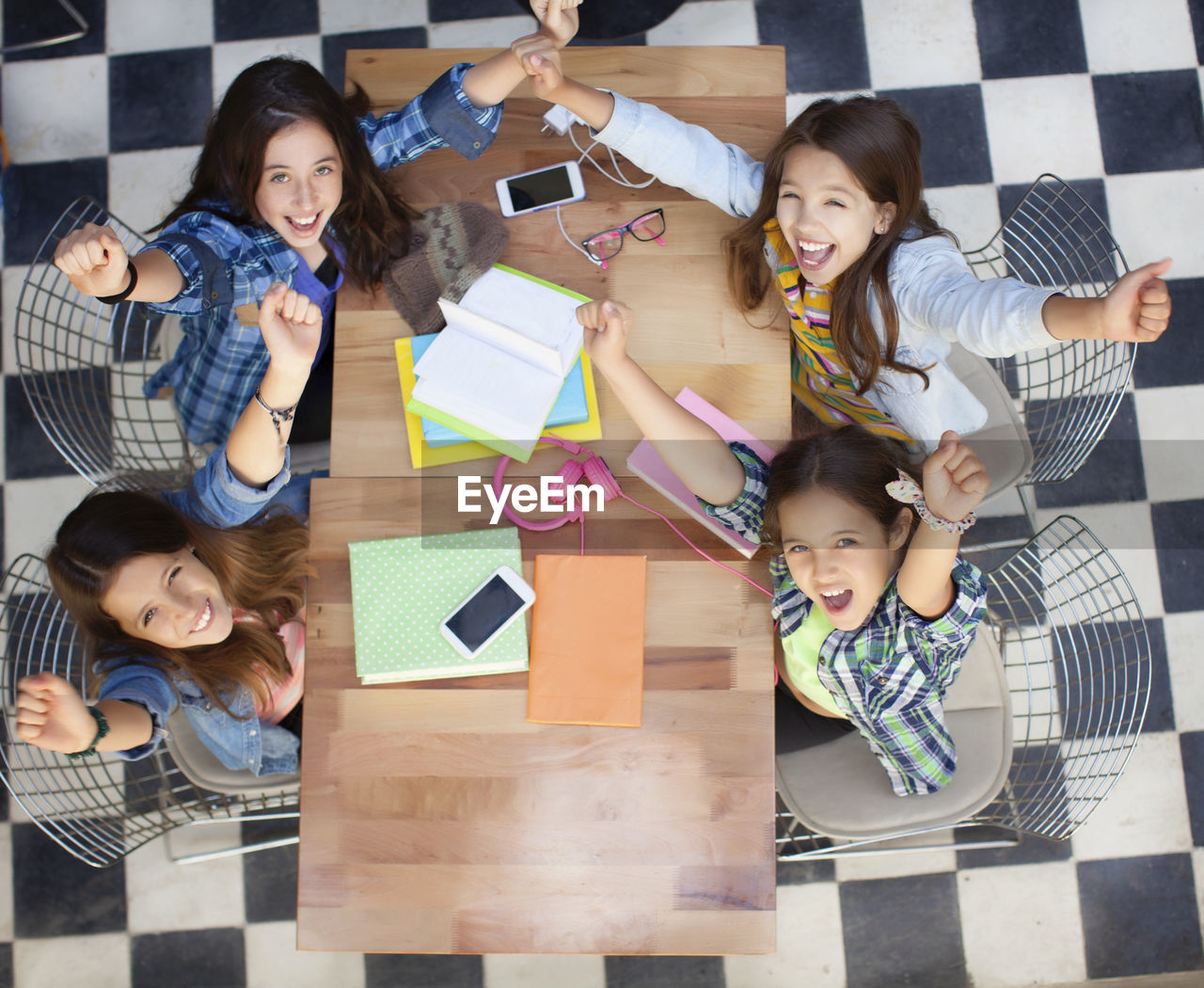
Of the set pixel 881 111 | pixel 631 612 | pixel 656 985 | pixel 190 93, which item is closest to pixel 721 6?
pixel 881 111

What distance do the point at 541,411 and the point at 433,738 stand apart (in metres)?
0.57

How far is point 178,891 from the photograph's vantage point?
2.23 metres

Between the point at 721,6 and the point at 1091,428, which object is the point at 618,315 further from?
the point at 721,6

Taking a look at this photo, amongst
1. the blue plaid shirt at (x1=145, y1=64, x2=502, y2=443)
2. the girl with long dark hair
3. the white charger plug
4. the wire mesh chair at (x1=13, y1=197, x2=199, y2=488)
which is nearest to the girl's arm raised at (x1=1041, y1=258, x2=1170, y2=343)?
the white charger plug

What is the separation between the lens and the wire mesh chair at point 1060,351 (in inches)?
67.9

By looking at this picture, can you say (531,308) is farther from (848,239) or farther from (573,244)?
(848,239)

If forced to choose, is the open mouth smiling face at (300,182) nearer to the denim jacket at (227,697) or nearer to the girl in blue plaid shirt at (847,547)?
the denim jacket at (227,697)

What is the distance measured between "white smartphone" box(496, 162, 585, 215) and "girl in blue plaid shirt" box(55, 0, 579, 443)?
87mm

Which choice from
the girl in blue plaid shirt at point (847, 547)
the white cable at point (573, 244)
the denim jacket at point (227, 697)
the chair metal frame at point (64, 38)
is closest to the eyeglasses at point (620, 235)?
the white cable at point (573, 244)

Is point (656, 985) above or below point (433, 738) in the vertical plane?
below

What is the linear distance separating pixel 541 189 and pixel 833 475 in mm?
746

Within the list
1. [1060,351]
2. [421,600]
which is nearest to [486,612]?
[421,600]

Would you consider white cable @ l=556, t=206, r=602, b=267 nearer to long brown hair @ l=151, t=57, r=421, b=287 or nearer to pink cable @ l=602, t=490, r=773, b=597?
long brown hair @ l=151, t=57, r=421, b=287

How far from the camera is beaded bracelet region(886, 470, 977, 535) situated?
1.34 meters
